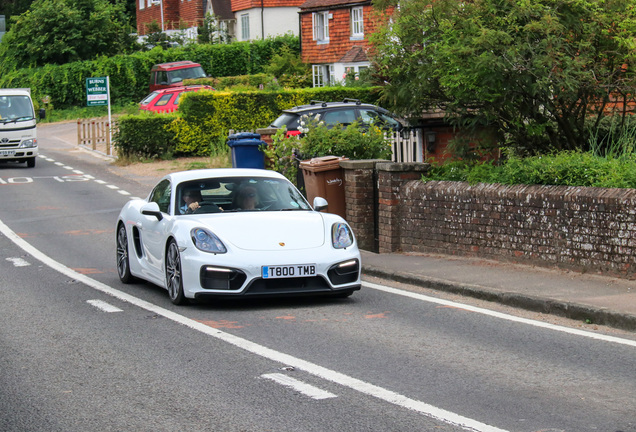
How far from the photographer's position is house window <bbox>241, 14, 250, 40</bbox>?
59.5m

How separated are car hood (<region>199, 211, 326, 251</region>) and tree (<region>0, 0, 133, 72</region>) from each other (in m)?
44.8

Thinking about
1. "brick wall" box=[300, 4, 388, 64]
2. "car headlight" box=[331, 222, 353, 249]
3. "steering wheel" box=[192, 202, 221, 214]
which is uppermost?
"brick wall" box=[300, 4, 388, 64]

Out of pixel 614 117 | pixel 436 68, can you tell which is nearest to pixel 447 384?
pixel 436 68

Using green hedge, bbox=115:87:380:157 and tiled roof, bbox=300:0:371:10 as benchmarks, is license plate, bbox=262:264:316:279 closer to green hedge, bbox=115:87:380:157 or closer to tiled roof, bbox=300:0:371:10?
green hedge, bbox=115:87:380:157

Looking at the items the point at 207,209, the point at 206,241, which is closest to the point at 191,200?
the point at 207,209

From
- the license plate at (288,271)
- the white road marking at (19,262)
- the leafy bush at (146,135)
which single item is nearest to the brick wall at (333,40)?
the leafy bush at (146,135)

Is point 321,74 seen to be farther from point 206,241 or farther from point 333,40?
point 206,241

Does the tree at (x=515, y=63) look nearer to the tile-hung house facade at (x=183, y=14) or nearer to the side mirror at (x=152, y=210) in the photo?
the side mirror at (x=152, y=210)

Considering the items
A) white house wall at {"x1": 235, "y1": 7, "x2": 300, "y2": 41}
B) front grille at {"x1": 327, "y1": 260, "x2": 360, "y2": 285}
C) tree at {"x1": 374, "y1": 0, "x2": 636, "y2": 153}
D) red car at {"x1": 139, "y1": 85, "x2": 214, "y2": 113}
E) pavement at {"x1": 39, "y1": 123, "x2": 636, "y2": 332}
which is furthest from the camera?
white house wall at {"x1": 235, "y1": 7, "x2": 300, "y2": 41}

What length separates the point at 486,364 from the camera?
296 inches

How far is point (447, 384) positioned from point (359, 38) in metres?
41.3

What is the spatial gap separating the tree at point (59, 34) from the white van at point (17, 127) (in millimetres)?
22205

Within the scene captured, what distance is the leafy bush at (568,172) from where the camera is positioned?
1100 cm

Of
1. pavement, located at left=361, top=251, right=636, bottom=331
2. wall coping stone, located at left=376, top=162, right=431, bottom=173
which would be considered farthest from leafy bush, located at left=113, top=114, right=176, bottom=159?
pavement, located at left=361, top=251, right=636, bottom=331
